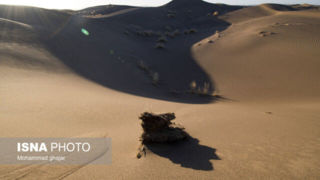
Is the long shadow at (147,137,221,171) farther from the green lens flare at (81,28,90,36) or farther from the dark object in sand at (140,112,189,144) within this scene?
the green lens flare at (81,28,90,36)

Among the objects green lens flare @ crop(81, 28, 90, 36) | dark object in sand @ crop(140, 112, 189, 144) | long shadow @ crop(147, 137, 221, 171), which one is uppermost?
green lens flare @ crop(81, 28, 90, 36)

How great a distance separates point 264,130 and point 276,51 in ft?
35.2

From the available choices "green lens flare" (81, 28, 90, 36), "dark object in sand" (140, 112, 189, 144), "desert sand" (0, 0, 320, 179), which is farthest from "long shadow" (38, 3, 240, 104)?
"dark object in sand" (140, 112, 189, 144)

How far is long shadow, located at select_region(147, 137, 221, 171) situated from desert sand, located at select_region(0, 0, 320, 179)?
0.02 metres

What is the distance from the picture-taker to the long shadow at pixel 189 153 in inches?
102

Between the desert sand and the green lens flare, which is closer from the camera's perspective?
the desert sand

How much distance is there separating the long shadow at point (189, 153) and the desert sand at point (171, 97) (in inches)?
0.6

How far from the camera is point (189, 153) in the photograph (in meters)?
2.97

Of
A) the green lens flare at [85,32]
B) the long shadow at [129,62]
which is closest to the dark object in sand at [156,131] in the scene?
the long shadow at [129,62]

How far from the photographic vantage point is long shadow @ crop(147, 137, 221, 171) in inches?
102

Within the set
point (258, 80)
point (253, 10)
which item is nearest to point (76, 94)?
point (258, 80)

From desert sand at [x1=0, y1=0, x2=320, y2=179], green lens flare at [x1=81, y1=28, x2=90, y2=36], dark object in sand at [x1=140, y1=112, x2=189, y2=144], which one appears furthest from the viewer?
green lens flare at [x1=81, y1=28, x2=90, y2=36]

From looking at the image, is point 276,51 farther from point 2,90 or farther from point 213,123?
point 2,90

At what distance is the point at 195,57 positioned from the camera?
A: 16.2 m
